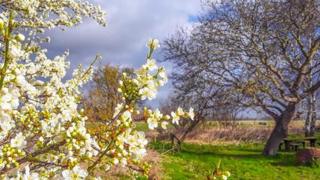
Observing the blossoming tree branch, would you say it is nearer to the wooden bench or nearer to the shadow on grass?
the shadow on grass

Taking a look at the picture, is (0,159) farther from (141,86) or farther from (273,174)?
(273,174)

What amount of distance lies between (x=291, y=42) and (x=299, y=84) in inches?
77.0

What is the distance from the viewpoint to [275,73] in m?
22.6

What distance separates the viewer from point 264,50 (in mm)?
21938

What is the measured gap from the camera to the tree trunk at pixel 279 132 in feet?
76.8

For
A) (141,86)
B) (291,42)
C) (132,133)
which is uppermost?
(291,42)

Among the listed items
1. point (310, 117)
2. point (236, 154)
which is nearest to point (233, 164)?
point (236, 154)

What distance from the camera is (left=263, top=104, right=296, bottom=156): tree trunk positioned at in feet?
76.8

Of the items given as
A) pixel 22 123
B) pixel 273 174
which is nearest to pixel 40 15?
pixel 22 123

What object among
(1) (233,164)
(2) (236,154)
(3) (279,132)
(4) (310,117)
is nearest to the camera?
(1) (233,164)

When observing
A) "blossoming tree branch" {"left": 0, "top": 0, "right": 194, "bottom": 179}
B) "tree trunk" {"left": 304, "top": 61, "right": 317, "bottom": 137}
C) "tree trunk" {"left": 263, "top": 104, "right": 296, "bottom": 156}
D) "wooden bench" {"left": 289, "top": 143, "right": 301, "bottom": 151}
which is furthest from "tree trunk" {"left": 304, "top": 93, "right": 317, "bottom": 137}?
"blossoming tree branch" {"left": 0, "top": 0, "right": 194, "bottom": 179}

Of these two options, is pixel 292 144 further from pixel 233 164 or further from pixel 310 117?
pixel 233 164

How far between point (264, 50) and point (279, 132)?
4230 millimetres

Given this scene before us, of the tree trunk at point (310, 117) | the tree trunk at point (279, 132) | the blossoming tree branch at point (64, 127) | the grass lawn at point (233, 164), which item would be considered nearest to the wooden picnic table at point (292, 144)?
the grass lawn at point (233, 164)
